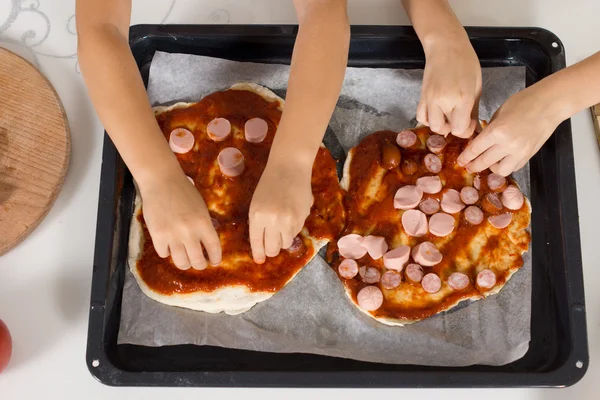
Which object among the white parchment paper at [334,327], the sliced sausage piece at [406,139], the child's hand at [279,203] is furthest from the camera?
the sliced sausage piece at [406,139]

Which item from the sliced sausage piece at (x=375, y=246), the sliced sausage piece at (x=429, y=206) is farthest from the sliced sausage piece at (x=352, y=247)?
the sliced sausage piece at (x=429, y=206)

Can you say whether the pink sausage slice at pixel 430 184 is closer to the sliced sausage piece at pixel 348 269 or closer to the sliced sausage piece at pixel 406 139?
the sliced sausage piece at pixel 406 139

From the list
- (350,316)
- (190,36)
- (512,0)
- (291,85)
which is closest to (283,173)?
(291,85)

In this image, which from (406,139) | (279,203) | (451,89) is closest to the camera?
(279,203)

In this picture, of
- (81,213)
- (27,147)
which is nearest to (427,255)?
(81,213)

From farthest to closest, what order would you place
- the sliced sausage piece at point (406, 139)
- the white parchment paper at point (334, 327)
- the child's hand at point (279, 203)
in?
the sliced sausage piece at point (406, 139)
the white parchment paper at point (334, 327)
the child's hand at point (279, 203)

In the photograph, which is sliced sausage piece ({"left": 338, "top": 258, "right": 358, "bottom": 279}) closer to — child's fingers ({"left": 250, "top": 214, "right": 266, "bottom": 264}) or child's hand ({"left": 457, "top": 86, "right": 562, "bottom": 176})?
child's fingers ({"left": 250, "top": 214, "right": 266, "bottom": 264})

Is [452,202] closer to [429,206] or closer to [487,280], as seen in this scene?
[429,206]
